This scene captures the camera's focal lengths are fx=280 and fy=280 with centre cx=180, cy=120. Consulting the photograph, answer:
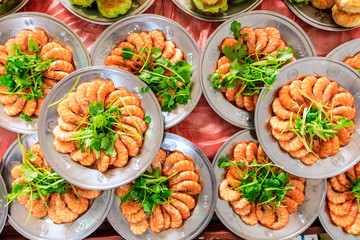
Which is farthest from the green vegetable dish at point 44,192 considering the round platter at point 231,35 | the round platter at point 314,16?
the round platter at point 314,16

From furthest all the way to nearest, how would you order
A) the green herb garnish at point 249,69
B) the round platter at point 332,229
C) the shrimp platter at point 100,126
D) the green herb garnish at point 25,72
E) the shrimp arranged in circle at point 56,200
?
the round platter at point 332,229, the shrimp arranged in circle at point 56,200, the green herb garnish at point 249,69, the green herb garnish at point 25,72, the shrimp platter at point 100,126

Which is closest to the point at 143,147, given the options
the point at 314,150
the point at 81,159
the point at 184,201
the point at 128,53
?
the point at 81,159

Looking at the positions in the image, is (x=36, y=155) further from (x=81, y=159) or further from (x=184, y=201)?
(x=184, y=201)

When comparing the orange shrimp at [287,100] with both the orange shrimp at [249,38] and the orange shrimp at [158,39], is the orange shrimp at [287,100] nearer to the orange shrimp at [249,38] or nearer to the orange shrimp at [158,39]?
the orange shrimp at [249,38]

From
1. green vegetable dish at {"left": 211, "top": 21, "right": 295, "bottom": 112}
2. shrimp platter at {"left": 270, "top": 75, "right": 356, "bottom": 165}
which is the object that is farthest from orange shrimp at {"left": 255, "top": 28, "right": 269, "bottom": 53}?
shrimp platter at {"left": 270, "top": 75, "right": 356, "bottom": 165}

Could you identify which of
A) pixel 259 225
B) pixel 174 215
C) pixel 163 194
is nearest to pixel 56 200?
pixel 163 194
